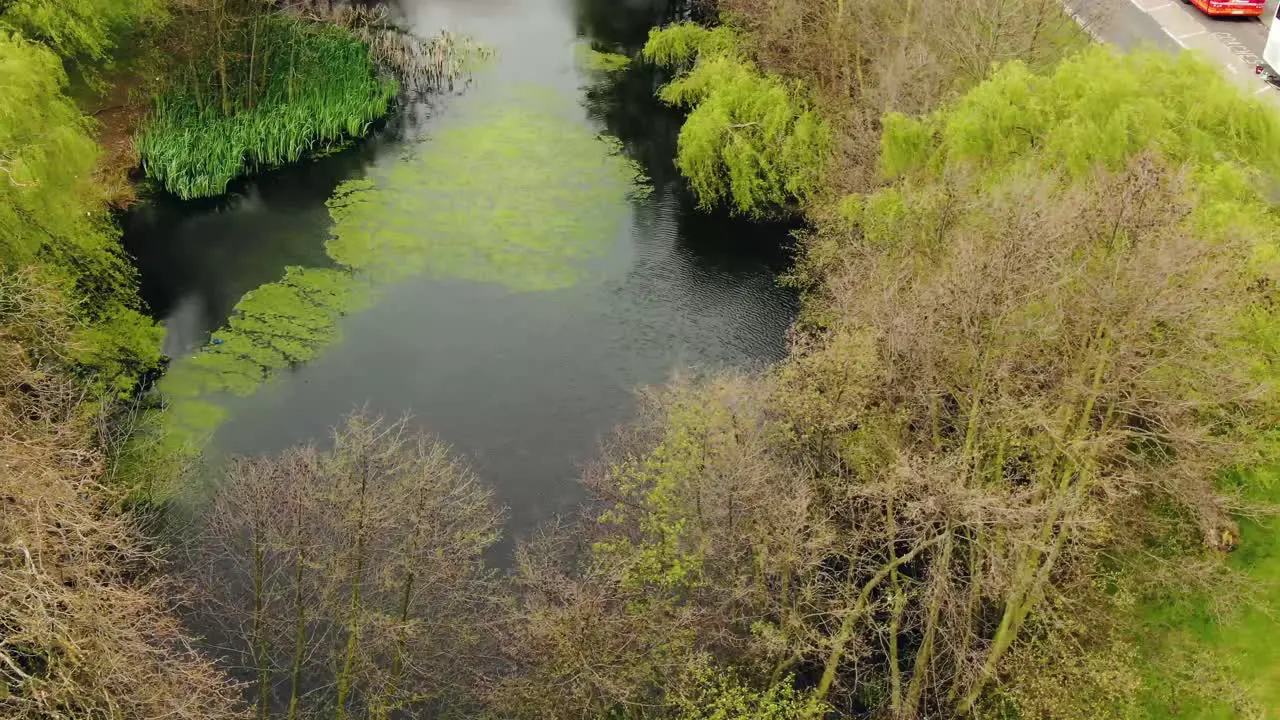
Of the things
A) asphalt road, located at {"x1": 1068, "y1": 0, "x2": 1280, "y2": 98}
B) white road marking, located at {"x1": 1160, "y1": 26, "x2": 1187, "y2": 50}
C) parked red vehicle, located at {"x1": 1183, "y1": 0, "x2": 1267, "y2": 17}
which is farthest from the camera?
parked red vehicle, located at {"x1": 1183, "y1": 0, "x2": 1267, "y2": 17}

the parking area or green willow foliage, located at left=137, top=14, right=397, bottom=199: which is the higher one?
the parking area

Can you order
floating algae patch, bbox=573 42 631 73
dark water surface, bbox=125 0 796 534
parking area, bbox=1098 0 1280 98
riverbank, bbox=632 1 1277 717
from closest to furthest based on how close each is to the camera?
riverbank, bbox=632 1 1277 717 → dark water surface, bbox=125 0 796 534 → parking area, bbox=1098 0 1280 98 → floating algae patch, bbox=573 42 631 73

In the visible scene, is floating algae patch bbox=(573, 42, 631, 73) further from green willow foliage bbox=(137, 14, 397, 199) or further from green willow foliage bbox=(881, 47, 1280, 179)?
green willow foliage bbox=(881, 47, 1280, 179)

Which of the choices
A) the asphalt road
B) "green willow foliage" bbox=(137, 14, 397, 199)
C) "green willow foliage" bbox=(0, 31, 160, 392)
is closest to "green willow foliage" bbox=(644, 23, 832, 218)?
the asphalt road

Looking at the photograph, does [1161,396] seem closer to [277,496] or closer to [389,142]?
[277,496]

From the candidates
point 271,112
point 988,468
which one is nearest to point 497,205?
Result: point 271,112

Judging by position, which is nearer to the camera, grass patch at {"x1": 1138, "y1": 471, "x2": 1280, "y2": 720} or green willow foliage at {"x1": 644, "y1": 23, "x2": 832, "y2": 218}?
grass patch at {"x1": 1138, "y1": 471, "x2": 1280, "y2": 720}

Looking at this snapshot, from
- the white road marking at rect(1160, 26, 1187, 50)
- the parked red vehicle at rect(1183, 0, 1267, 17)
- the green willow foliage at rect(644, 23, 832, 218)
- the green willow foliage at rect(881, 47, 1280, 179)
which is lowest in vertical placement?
the green willow foliage at rect(644, 23, 832, 218)

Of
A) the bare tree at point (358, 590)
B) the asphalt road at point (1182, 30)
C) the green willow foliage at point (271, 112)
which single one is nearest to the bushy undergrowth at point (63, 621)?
the bare tree at point (358, 590)

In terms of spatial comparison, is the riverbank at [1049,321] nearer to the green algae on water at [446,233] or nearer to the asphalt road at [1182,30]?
the asphalt road at [1182,30]
